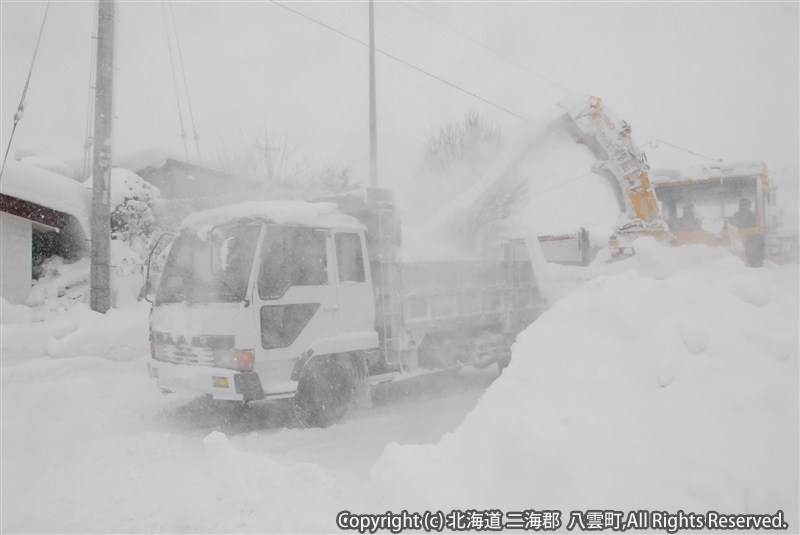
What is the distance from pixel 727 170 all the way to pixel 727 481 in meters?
8.74

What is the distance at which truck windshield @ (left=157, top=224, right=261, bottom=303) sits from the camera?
564cm

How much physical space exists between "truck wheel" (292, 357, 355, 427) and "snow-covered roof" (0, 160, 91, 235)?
363 inches

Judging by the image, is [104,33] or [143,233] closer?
[104,33]

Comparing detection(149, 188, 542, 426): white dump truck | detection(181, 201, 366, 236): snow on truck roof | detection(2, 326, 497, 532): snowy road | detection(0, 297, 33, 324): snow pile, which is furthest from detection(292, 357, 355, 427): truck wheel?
detection(0, 297, 33, 324): snow pile

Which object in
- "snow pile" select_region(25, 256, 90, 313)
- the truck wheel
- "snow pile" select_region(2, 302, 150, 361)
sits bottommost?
the truck wheel

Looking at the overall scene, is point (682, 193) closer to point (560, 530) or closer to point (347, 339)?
point (347, 339)

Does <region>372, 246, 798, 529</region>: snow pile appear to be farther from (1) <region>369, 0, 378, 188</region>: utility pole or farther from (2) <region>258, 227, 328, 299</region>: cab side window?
(1) <region>369, 0, 378, 188</region>: utility pole

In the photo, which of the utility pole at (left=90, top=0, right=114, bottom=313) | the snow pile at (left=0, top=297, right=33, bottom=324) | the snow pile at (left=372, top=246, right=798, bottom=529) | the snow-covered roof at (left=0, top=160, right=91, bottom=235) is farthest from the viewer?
the snow-covered roof at (left=0, top=160, right=91, bottom=235)

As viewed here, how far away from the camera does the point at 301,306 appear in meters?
5.87

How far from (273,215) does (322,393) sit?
191cm

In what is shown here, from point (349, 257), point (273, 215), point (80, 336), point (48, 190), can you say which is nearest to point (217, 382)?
point (273, 215)

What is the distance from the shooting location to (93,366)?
9047 millimetres

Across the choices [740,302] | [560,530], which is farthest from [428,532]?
[740,302]

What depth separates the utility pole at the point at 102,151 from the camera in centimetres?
980
